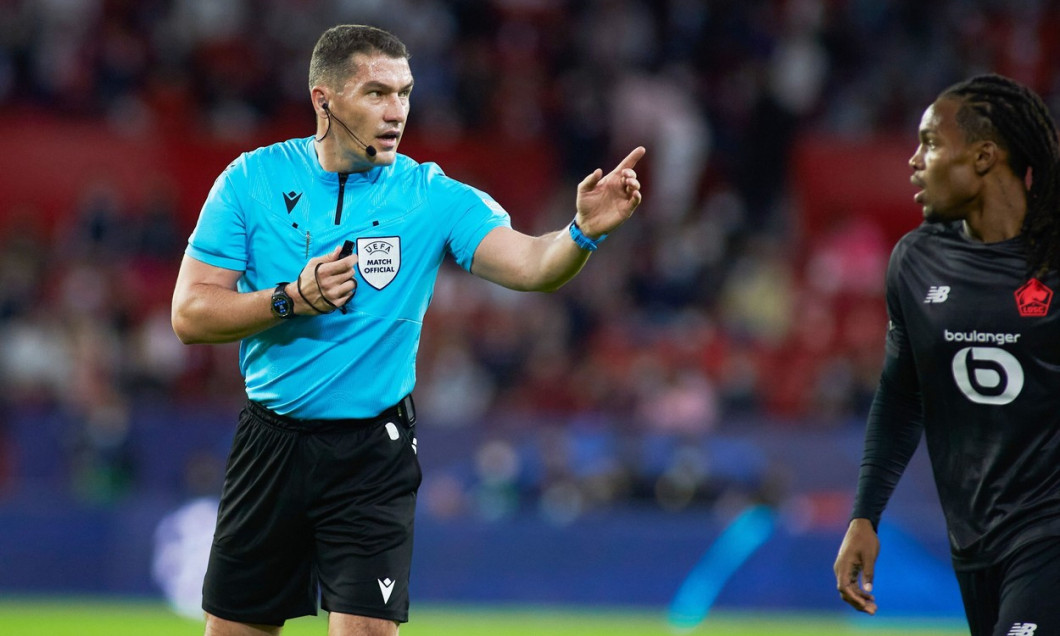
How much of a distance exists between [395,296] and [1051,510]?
224cm

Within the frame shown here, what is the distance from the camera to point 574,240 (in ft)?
15.1

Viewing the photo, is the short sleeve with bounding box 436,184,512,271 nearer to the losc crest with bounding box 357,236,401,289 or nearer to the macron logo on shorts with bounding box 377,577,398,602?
the losc crest with bounding box 357,236,401,289

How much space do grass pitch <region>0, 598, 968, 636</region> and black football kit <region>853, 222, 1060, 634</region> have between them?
7195mm

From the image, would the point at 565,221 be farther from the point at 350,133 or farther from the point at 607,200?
the point at 607,200

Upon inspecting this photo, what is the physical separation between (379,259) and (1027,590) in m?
2.35

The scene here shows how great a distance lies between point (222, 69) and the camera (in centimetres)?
1747

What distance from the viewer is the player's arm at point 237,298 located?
4.61 meters

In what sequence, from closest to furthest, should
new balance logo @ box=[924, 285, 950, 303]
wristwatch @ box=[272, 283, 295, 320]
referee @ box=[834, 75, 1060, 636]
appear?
referee @ box=[834, 75, 1060, 636]
new balance logo @ box=[924, 285, 950, 303]
wristwatch @ box=[272, 283, 295, 320]

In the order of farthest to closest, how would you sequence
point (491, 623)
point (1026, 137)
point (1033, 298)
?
point (491, 623) < point (1026, 137) < point (1033, 298)

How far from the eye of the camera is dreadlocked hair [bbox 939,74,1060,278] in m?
4.32

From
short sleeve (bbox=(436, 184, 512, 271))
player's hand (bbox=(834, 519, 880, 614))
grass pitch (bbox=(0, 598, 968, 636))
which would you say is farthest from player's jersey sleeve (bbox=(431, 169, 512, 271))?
grass pitch (bbox=(0, 598, 968, 636))

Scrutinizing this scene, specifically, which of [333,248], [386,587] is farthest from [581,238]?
[386,587]

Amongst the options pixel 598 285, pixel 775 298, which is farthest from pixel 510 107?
pixel 775 298

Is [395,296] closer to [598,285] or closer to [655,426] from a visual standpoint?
[655,426]
